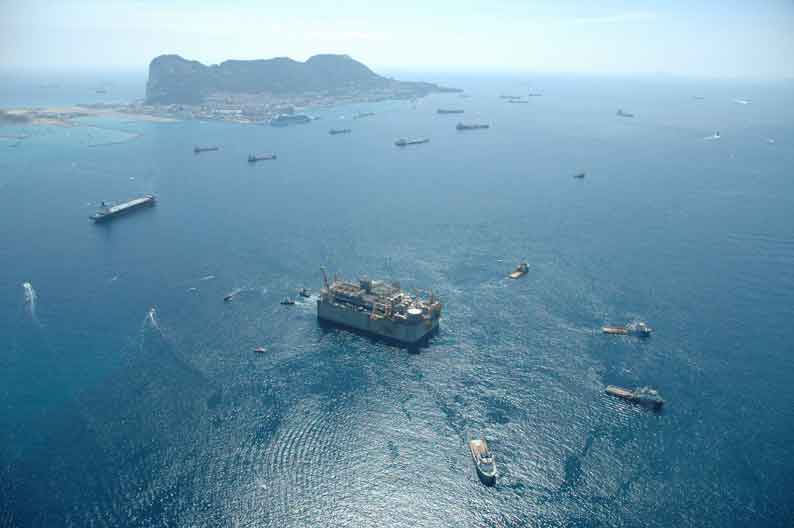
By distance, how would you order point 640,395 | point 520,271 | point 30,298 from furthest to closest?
point 520,271, point 30,298, point 640,395

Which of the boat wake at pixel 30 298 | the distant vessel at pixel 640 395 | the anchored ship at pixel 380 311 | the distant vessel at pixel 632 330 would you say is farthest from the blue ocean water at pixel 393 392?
the anchored ship at pixel 380 311

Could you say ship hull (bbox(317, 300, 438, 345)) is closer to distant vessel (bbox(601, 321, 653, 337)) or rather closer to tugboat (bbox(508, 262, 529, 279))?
tugboat (bbox(508, 262, 529, 279))

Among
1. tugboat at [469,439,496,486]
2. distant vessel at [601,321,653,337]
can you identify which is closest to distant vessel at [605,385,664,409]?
distant vessel at [601,321,653,337]

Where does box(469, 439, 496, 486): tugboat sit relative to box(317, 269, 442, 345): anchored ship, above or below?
below

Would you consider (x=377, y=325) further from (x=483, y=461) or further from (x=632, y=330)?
(x=632, y=330)

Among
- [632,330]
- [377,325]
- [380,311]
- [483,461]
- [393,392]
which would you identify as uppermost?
[380,311]

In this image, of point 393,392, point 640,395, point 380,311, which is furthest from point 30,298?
point 640,395

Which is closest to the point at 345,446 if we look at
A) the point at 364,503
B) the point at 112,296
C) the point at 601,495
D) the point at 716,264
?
the point at 364,503

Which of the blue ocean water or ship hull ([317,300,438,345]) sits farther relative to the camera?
ship hull ([317,300,438,345])

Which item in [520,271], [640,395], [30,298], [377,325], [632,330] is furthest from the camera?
[520,271]
